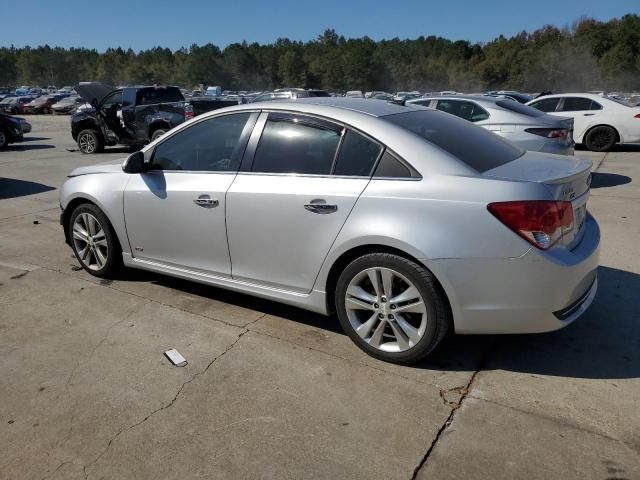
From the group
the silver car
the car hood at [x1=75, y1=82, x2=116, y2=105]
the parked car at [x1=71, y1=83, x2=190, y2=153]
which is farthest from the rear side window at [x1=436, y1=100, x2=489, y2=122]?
the car hood at [x1=75, y1=82, x2=116, y2=105]

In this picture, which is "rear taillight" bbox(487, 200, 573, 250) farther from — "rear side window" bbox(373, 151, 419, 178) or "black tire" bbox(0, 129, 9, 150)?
"black tire" bbox(0, 129, 9, 150)

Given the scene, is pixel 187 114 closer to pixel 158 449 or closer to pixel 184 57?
pixel 158 449

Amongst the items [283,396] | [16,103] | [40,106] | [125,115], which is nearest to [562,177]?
[283,396]

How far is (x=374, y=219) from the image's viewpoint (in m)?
3.15

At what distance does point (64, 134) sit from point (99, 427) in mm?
22629

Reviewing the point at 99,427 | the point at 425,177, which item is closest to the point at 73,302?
the point at 99,427

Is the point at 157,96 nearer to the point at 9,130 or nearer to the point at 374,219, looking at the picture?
the point at 9,130

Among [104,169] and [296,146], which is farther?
[104,169]

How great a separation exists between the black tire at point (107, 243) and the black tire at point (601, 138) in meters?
12.7

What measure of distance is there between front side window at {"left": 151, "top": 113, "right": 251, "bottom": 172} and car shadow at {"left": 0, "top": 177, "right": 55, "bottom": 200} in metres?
6.08

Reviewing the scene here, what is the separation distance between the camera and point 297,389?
3.07m

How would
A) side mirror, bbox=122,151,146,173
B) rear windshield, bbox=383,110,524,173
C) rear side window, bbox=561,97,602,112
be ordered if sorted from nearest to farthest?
1. rear windshield, bbox=383,110,524,173
2. side mirror, bbox=122,151,146,173
3. rear side window, bbox=561,97,602,112

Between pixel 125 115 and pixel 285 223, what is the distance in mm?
12158

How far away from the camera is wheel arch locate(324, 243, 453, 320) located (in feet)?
10.1
